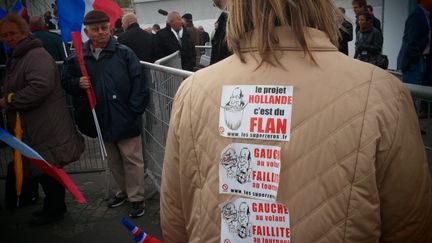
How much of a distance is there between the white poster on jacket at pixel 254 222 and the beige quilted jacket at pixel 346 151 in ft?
0.10

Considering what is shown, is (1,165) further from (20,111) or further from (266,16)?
(266,16)

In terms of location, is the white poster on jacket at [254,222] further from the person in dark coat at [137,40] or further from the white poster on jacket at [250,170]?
the person in dark coat at [137,40]

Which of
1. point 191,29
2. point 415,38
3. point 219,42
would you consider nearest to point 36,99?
point 219,42

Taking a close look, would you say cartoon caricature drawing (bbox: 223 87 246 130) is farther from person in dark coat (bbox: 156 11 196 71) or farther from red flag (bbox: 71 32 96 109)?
person in dark coat (bbox: 156 11 196 71)

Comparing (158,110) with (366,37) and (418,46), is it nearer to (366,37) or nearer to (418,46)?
(418,46)

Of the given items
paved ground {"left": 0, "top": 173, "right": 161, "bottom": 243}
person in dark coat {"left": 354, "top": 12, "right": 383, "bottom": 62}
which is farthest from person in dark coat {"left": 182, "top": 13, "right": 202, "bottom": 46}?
paved ground {"left": 0, "top": 173, "right": 161, "bottom": 243}

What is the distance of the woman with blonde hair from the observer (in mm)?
1245

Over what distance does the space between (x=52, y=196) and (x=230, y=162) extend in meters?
3.52

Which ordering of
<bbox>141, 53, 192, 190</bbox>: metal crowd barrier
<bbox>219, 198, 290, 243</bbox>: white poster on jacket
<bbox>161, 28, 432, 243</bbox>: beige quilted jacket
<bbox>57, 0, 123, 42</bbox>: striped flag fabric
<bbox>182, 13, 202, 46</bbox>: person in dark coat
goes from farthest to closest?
<bbox>182, 13, 202, 46</bbox>: person in dark coat, <bbox>57, 0, 123, 42</bbox>: striped flag fabric, <bbox>141, 53, 192, 190</bbox>: metal crowd barrier, <bbox>219, 198, 290, 243</bbox>: white poster on jacket, <bbox>161, 28, 432, 243</bbox>: beige quilted jacket

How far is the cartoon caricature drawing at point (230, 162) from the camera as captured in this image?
4.55 ft

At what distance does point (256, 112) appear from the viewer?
4.46ft

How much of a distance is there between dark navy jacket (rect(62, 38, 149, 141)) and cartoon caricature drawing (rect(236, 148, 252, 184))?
9.62 ft

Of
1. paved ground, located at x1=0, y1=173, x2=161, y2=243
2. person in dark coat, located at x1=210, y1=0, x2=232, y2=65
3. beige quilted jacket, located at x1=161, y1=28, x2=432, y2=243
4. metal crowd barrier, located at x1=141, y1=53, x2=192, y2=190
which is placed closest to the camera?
beige quilted jacket, located at x1=161, y1=28, x2=432, y2=243

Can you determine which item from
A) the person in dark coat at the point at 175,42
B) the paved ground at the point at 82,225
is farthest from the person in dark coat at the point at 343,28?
the person in dark coat at the point at 175,42
